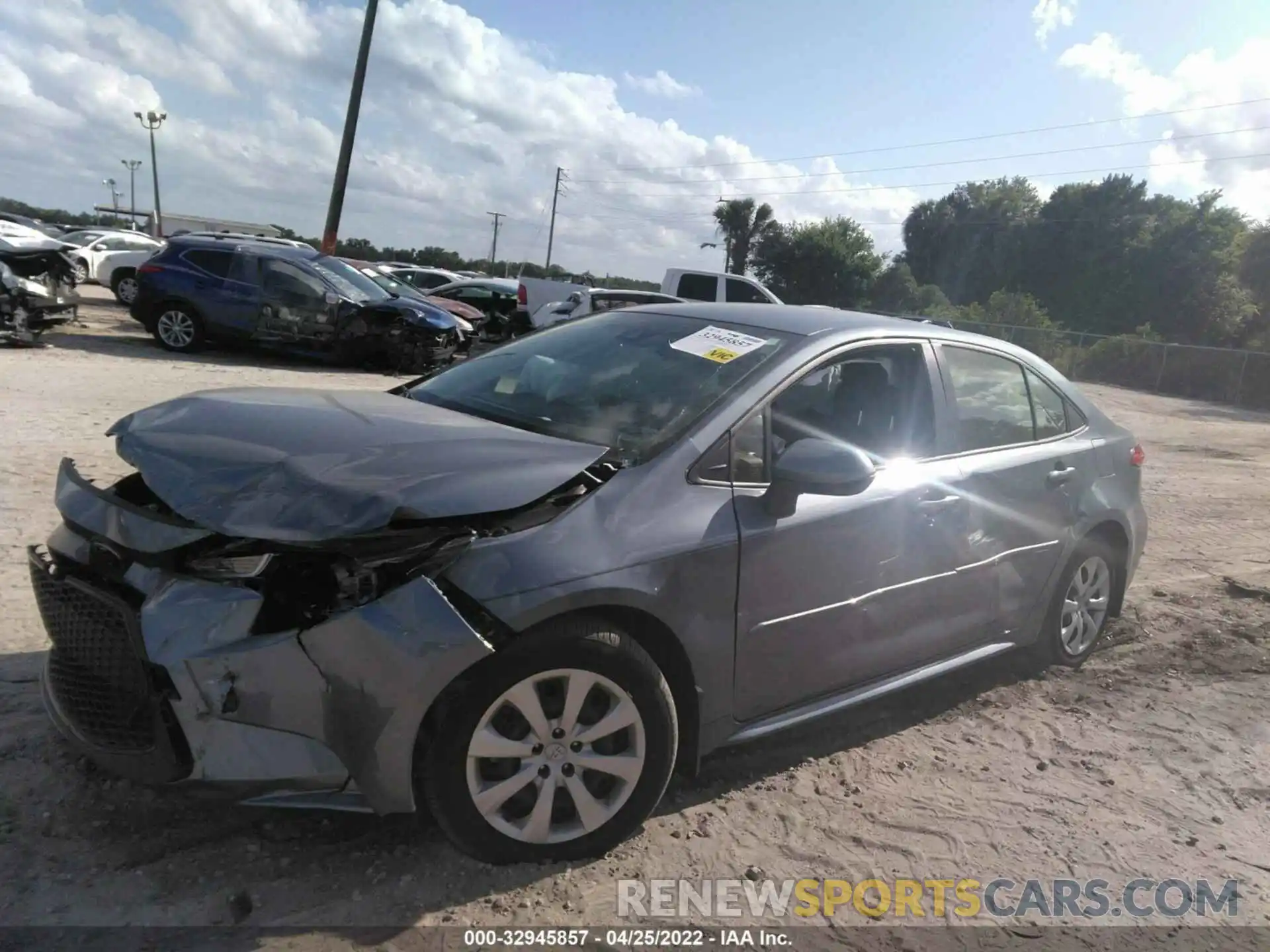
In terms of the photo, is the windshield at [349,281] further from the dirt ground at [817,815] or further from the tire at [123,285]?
the tire at [123,285]

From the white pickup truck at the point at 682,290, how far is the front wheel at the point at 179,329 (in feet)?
22.2

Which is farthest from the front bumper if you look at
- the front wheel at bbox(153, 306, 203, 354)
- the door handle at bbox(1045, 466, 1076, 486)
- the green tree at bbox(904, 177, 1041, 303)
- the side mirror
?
the green tree at bbox(904, 177, 1041, 303)

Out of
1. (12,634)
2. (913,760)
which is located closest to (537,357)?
(913,760)

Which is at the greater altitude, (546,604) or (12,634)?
(546,604)

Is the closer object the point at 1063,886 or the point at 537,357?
the point at 1063,886

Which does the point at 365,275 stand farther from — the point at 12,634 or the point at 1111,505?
the point at 1111,505

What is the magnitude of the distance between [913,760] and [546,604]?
1.90m

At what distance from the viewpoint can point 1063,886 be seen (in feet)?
9.62

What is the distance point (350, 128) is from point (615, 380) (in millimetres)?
21680

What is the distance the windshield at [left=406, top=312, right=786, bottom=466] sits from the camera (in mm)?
3176

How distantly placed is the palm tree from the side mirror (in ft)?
196

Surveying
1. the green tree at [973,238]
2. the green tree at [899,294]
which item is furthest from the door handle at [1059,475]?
the green tree at [973,238]

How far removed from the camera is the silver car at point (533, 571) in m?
2.39

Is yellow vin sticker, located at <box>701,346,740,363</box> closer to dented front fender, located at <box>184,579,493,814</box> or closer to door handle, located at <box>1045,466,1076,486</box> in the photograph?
dented front fender, located at <box>184,579,493,814</box>
